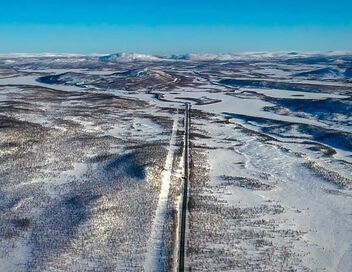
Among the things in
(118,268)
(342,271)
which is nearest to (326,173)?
(342,271)

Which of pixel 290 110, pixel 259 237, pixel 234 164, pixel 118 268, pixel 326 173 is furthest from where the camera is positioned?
pixel 290 110

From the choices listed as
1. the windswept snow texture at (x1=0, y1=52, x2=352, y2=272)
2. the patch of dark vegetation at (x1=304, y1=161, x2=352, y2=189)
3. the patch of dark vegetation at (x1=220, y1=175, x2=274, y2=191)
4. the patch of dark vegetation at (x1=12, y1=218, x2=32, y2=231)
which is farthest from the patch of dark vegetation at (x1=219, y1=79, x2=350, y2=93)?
the patch of dark vegetation at (x1=12, y1=218, x2=32, y2=231)

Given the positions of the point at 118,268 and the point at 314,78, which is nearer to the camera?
the point at 118,268

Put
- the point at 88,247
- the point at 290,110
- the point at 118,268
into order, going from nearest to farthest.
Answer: the point at 118,268
the point at 88,247
the point at 290,110

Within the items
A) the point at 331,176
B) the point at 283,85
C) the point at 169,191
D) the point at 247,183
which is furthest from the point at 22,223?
the point at 283,85

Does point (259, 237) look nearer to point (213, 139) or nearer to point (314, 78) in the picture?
point (213, 139)

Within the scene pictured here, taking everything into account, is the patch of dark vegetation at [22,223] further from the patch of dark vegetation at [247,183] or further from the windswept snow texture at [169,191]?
the patch of dark vegetation at [247,183]
